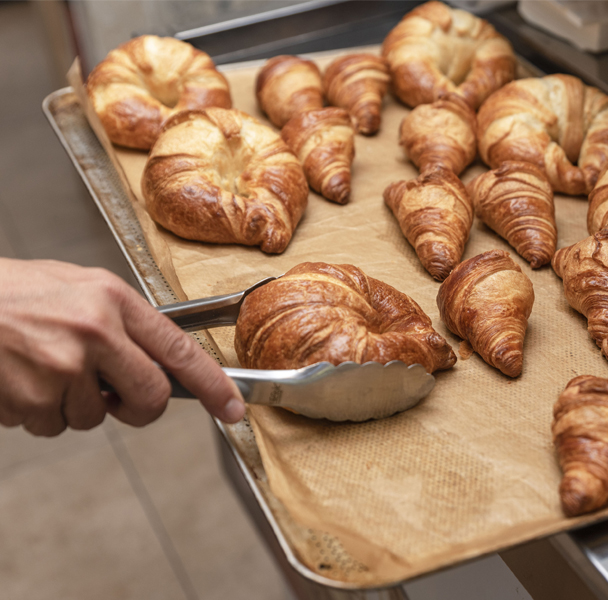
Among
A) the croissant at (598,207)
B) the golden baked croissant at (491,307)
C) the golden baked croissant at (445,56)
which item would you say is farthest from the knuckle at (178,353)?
the golden baked croissant at (445,56)

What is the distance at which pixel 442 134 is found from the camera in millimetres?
1691

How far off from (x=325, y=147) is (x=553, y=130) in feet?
1.88

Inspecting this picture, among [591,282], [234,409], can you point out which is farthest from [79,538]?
[591,282]

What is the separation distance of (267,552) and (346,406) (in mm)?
1589

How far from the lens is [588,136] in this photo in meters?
1.66

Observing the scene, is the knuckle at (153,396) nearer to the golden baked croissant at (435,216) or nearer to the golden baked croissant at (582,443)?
the golden baked croissant at (582,443)

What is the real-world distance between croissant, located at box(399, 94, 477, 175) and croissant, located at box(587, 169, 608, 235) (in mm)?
338

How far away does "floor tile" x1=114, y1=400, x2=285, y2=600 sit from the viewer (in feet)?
7.82

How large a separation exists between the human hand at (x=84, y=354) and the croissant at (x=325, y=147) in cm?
81

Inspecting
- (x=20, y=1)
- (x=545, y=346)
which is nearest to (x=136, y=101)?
(x=545, y=346)

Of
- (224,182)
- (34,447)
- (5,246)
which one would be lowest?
(34,447)

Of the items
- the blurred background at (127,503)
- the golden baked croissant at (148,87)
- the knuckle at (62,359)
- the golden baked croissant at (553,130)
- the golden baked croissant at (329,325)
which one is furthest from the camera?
the blurred background at (127,503)

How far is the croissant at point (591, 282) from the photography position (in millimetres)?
1242

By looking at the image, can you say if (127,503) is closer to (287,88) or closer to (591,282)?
(287,88)
